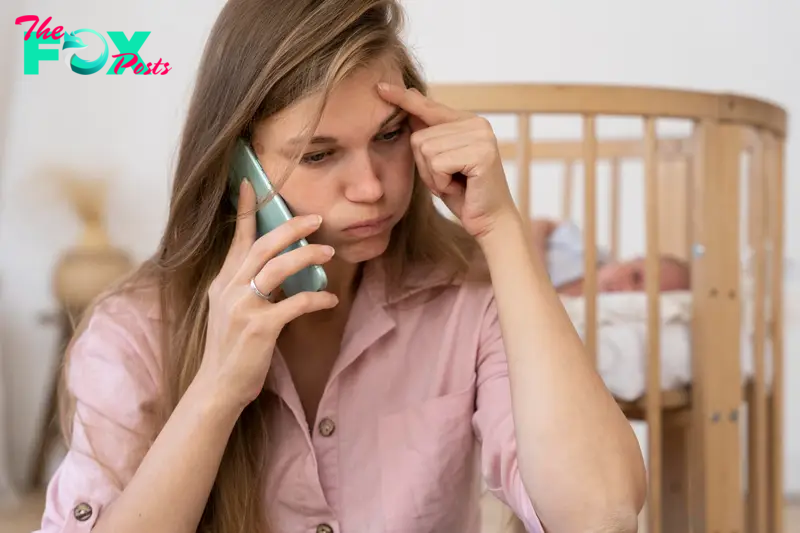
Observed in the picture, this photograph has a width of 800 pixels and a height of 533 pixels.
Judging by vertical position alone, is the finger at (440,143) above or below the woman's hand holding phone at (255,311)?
above

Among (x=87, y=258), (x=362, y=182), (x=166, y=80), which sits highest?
(x=166, y=80)

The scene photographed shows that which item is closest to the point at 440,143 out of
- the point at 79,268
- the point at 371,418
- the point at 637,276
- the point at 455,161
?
the point at 455,161

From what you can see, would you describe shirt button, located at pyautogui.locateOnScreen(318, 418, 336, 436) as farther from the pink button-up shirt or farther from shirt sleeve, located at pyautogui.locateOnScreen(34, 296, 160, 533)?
shirt sleeve, located at pyautogui.locateOnScreen(34, 296, 160, 533)

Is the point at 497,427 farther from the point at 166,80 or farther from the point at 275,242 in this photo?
the point at 166,80

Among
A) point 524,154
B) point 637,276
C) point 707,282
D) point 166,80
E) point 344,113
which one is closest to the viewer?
point 344,113

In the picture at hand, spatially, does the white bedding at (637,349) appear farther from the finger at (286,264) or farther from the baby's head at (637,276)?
the finger at (286,264)

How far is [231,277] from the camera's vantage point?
0.85 meters

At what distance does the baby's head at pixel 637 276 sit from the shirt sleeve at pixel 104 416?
1.05 meters

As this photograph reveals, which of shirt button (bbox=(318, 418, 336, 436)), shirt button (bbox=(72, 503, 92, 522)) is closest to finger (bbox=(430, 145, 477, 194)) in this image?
shirt button (bbox=(318, 418, 336, 436))

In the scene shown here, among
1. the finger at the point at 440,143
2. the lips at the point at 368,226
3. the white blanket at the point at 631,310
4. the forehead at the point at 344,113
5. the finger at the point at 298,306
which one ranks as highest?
the forehead at the point at 344,113

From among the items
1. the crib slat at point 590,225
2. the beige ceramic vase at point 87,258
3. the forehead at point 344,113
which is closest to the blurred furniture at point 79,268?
the beige ceramic vase at point 87,258

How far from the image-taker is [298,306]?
810 millimetres

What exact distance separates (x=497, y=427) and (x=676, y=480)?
87 cm

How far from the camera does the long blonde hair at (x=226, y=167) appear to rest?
812mm
